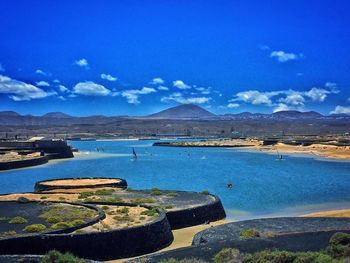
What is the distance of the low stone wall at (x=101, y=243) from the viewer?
19.6 metres

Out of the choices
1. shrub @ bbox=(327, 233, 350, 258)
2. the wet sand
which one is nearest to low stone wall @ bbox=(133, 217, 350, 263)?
the wet sand

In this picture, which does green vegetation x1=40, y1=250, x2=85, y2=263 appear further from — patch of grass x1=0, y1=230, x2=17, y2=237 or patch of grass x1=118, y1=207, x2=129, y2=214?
patch of grass x1=118, y1=207, x2=129, y2=214

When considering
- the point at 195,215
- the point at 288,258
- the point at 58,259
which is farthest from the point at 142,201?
the point at 288,258

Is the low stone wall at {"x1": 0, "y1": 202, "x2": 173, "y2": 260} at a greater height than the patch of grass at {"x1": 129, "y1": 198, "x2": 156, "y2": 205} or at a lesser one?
lesser

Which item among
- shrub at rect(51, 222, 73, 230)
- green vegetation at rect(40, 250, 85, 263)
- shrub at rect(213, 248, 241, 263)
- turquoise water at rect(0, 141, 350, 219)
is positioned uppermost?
green vegetation at rect(40, 250, 85, 263)

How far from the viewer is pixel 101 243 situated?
20812 mm

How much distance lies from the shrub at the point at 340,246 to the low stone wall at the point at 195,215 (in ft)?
40.3

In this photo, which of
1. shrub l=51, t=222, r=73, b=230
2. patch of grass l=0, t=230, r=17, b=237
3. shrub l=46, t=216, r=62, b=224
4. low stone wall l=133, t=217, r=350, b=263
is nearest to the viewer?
low stone wall l=133, t=217, r=350, b=263

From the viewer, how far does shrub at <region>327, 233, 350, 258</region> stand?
15.3m

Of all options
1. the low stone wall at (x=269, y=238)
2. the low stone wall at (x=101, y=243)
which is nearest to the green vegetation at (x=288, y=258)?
the low stone wall at (x=269, y=238)

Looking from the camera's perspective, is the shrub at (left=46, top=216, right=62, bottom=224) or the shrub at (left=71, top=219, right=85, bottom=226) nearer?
the shrub at (left=71, top=219, right=85, bottom=226)

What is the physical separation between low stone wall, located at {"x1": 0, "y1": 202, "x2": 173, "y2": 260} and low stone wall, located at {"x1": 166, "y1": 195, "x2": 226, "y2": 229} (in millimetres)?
3430

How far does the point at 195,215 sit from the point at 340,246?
13469 millimetres

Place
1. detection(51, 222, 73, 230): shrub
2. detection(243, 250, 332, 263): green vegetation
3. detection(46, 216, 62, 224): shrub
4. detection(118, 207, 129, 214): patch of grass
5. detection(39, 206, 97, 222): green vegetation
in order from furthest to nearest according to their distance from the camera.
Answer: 1. detection(118, 207, 129, 214): patch of grass
2. detection(39, 206, 97, 222): green vegetation
3. detection(46, 216, 62, 224): shrub
4. detection(51, 222, 73, 230): shrub
5. detection(243, 250, 332, 263): green vegetation
